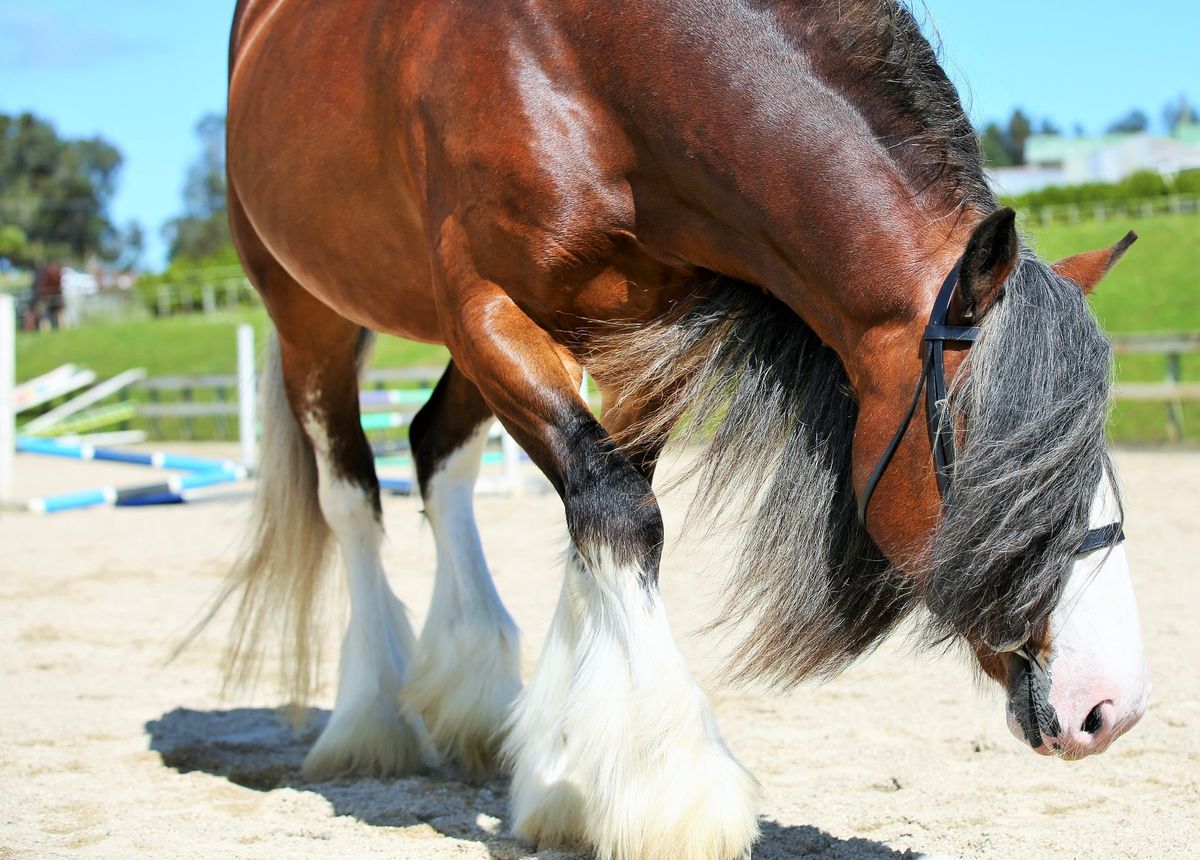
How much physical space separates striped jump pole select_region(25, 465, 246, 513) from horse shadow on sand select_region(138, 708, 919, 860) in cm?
377

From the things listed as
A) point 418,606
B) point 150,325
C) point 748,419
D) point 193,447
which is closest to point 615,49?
point 748,419

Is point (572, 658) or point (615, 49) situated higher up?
point (615, 49)

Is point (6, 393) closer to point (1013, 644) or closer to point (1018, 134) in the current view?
point (1013, 644)

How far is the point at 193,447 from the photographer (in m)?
16.4

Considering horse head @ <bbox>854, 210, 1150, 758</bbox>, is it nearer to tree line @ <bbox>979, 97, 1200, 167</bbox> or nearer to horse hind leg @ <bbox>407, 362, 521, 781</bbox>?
horse hind leg @ <bbox>407, 362, 521, 781</bbox>

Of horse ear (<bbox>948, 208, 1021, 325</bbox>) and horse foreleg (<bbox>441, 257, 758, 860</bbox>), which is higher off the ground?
horse ear (<bbox>948, 208, 1021, 325</bbox>)

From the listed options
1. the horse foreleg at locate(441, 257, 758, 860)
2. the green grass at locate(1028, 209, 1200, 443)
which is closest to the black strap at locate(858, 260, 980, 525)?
the horse foreleg at locate(441, 257, 758, 860)

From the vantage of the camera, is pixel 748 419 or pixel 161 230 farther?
pixel 161 230

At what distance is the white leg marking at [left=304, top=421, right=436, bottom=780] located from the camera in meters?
3.46

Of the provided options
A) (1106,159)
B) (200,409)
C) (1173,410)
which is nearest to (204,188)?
(1106,159)

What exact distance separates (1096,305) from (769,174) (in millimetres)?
18315

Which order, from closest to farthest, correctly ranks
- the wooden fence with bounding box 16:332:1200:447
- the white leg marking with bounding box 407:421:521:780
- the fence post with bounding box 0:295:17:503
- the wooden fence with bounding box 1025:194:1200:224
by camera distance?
the white leg marking with bounding box 407:421:521:780 < the fence post with bounding box 0:295:17:503 < the wooden fence with bounding box 16:332:1200:447 < the wooden fence with bounding box 1025:194:1200:224

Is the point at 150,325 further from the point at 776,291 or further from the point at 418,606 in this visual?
the point at 776,291

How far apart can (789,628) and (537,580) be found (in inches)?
155
